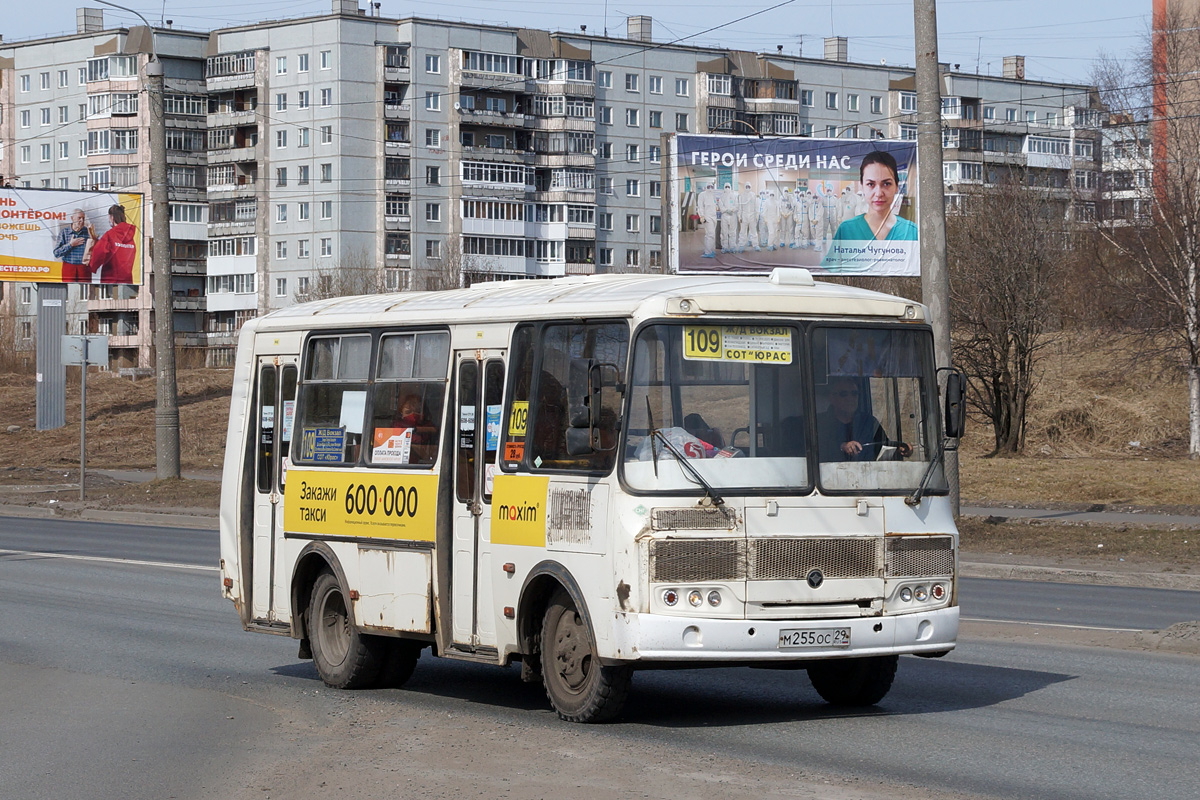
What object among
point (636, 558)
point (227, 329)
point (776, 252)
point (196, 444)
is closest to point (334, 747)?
point (636, 558)

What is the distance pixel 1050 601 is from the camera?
16.7 m

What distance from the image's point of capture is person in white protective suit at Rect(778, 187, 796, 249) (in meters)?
39.8

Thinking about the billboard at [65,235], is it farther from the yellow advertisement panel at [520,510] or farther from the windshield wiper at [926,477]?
the windshield wiper at [926,477]

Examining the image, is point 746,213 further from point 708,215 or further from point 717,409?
point 717,409

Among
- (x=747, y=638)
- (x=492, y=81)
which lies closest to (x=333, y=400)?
(x=747, y=638)

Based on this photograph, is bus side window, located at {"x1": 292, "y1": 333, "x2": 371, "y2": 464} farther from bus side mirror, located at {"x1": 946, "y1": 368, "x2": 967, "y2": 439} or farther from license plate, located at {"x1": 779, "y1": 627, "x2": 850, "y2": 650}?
bus side mirror, located at {"x1": 946, "y1": 368, "x2": 967, "y2": 439}

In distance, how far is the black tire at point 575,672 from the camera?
8.95 metres

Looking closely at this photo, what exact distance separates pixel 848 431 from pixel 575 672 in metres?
2.03

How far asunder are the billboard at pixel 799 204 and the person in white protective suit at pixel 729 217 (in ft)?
0.08

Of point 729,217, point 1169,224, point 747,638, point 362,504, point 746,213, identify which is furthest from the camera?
point 1169,224

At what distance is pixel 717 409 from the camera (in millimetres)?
8969

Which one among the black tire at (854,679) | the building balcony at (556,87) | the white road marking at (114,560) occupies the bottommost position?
the white road marking at (114,560)

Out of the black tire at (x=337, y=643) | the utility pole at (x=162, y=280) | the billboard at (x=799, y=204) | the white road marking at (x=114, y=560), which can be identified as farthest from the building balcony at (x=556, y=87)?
the black tire at (x=337, y=643)

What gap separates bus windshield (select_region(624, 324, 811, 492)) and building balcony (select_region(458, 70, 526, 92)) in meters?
94.0
